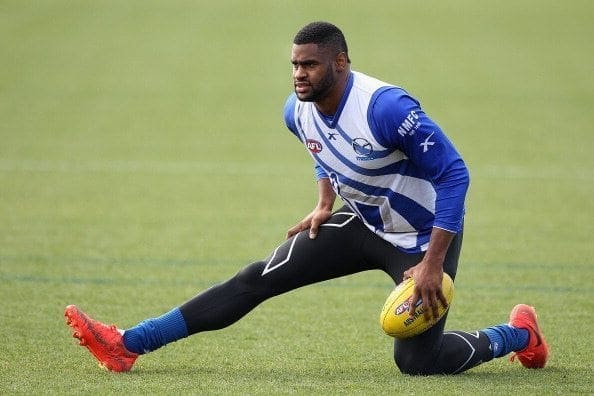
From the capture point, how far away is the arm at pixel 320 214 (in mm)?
6527

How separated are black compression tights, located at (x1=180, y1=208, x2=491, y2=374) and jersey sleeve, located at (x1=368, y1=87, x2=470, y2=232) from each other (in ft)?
1.56

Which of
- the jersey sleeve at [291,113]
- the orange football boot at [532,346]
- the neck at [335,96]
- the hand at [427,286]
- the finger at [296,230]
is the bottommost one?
the orange football boot at [532,346]

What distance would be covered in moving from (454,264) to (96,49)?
22.3 m

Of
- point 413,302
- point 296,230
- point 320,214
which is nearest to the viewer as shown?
point 413,302

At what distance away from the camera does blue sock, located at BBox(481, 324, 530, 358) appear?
6570 mm

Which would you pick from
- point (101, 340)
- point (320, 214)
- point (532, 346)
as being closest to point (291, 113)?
point (320, 214)

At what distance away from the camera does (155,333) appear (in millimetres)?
6355

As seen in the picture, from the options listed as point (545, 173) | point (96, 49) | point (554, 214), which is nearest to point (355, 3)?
point (96, 49)

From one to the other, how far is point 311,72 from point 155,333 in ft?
5.29

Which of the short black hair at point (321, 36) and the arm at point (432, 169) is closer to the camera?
the arm at point (432, 169)

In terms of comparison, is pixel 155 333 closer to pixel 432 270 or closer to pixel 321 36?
pixel 432 270

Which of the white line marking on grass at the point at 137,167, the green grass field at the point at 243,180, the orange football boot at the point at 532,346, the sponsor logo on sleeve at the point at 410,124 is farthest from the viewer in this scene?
the white line marking on grass at the point at 137,167

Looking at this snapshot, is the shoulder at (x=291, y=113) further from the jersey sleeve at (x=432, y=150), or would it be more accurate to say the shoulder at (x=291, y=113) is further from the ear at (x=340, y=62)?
the jersey sleeve at (x=432, y=150)

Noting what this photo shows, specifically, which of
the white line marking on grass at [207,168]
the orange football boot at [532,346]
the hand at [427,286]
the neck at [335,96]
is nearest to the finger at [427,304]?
the hand at [427,286]
